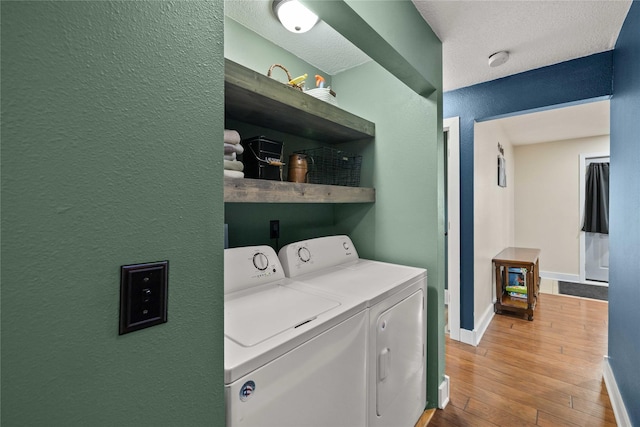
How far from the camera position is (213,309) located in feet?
2.24

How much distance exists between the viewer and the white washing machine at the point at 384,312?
131 centimetres

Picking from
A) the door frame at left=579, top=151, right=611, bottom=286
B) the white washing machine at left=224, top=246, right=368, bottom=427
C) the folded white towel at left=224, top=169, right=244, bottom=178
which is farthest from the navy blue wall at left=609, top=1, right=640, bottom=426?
the door frame at left=579, top=151, right=611, bottom=286

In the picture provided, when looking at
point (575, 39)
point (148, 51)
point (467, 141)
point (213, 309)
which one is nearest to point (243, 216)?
point (213, 309)

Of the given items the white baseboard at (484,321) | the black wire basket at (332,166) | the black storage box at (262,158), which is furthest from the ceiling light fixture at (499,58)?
the white baseboard at (484,321)

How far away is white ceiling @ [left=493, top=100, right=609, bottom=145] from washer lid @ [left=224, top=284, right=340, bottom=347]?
10.7 feet

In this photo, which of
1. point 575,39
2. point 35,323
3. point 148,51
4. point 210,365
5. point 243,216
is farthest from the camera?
point 575,39

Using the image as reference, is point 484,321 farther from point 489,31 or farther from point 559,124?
point 559,124

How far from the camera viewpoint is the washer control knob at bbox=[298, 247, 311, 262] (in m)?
1.68

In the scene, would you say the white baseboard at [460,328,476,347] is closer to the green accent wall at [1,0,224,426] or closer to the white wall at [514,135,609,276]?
the green accent wall at [1,0,224,426]

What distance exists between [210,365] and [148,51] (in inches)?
25.8

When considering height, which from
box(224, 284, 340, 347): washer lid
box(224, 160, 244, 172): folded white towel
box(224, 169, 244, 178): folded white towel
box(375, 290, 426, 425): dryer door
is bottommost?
box(375, 290, 426, 425): dryer door

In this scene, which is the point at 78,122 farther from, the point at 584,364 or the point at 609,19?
the point at 584,364

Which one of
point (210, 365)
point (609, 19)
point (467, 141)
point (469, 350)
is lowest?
point (469, 350)

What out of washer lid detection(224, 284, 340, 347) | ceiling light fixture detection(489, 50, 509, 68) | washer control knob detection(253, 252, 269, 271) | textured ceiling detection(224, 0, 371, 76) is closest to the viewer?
washer lid detection(224, 284, 340, 347)
